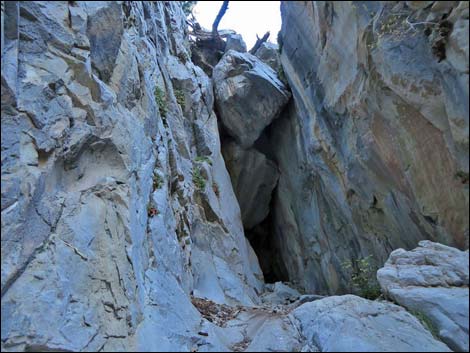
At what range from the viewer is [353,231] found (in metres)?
11.6

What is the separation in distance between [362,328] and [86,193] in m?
4.96

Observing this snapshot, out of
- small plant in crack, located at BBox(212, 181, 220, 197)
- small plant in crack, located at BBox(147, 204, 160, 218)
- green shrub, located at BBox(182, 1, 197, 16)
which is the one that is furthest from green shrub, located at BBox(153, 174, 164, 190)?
A: green shrub, located at BBox(182, 1, 197, 16)

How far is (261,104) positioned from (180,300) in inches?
418

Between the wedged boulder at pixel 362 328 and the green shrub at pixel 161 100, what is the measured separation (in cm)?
672

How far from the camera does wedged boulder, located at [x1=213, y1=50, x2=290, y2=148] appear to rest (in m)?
15.7

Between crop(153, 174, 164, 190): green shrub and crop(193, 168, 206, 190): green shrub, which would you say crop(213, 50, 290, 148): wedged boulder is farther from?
crop(153, 174, 164, 190): green shrub

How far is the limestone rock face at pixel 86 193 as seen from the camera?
5121 mm

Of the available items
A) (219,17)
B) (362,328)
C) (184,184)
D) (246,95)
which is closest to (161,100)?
(184,184)

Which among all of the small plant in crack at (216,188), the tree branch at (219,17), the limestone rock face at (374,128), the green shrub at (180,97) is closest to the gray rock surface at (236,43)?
→ the tree branch at (219,17)

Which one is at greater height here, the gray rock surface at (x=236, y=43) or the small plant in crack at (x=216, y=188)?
the gray rock surface at (x=236, y=43)

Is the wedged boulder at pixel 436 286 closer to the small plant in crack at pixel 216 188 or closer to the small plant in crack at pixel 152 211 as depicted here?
the small plant in crack at pixel 152 211

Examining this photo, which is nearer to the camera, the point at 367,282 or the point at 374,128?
the point at 374,128

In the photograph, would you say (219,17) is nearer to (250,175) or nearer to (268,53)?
(268,53)

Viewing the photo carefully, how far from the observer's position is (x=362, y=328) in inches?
228
